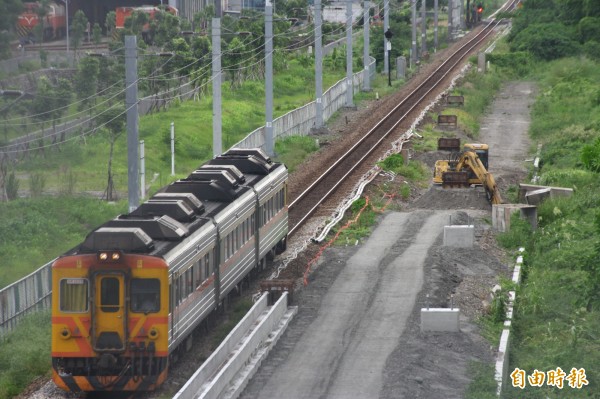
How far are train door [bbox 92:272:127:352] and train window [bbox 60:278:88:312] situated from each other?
0.19 meters

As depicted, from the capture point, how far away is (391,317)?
965 inches

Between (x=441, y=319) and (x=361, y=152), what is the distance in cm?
2661

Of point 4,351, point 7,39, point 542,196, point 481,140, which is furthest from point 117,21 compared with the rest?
point 4,351

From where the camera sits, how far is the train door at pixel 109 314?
19.8 m

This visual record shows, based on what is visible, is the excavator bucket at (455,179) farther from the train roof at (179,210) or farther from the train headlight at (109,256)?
the train headlight at (109,256)

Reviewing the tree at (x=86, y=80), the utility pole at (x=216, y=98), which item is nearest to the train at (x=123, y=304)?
the utility pole at (x=216, y=98)

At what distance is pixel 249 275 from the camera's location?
2808 centimetres

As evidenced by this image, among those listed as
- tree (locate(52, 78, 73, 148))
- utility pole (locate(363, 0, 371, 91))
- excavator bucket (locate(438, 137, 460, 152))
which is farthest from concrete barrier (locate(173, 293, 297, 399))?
utility pole (locate(363, 0, 371, 91))

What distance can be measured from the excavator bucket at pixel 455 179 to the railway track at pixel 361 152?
3720 mm

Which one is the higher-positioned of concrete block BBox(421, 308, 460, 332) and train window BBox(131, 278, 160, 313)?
train window BBox(131, 278, 160, 313)

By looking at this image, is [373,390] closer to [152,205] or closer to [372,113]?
[152,205]

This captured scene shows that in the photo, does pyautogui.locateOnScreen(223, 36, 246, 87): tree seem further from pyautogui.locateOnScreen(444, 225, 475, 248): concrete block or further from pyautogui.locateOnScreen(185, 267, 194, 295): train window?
pyautogui.locateOnScreen(185, 267, 194, 295): train window

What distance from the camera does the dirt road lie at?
20.2m

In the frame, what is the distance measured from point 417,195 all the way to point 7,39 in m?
25.2
